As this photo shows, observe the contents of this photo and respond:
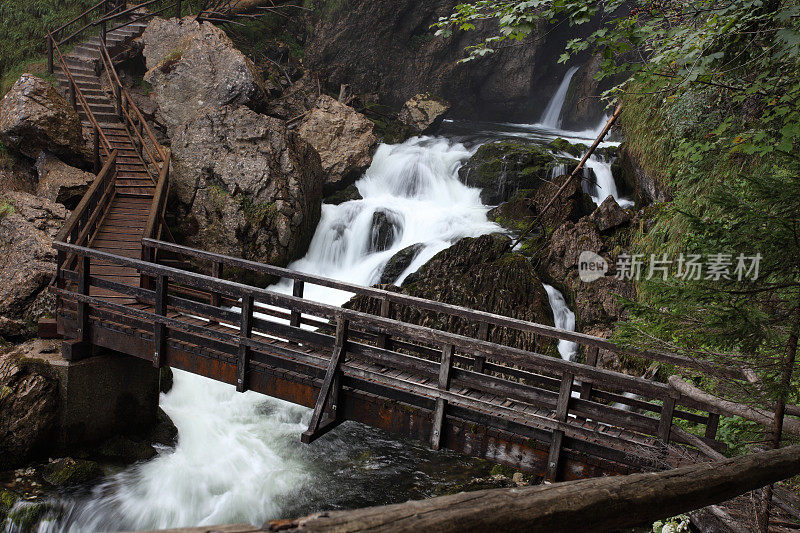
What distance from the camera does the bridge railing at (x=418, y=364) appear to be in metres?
4.94

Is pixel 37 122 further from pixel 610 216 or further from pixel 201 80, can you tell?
pixel 610 216

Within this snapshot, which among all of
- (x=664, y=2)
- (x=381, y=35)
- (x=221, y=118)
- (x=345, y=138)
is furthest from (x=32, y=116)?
(x=381, y=35)

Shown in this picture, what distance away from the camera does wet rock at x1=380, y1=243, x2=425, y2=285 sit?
13203 millimetres

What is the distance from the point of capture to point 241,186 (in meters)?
13.2

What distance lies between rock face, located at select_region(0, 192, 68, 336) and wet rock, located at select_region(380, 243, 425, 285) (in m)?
6.71

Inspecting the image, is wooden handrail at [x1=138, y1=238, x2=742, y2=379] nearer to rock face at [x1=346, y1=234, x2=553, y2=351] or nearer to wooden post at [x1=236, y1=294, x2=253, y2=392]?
wooden post at [x1=236, y1=294, x2=253, y2=392]

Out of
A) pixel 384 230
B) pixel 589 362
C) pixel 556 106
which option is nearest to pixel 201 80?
pixel 384 230

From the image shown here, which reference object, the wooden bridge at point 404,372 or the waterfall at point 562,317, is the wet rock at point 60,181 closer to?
the wooden bridge at point 404,372

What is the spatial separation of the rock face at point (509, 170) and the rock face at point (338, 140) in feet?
10.4

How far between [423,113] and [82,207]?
48.6ft

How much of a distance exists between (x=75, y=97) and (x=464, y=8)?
13106mm

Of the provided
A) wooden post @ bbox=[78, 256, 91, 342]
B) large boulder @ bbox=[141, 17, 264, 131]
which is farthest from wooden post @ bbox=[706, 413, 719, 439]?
large boulder @ bbox=[141, 17, 264, 131]

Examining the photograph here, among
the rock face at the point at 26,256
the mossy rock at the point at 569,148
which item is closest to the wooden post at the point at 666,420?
the rock face at the point at 26,256

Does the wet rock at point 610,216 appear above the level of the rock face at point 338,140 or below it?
below
